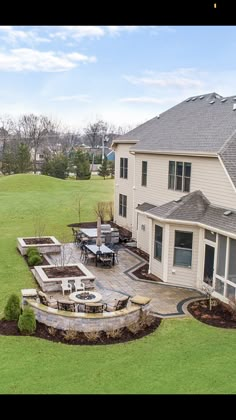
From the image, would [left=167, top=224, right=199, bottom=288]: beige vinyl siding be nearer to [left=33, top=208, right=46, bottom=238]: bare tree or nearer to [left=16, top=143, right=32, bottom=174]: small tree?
[left=33, top=208, right=46, bottom=238]: bare tree

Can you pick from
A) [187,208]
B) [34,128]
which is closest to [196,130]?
[187,208]

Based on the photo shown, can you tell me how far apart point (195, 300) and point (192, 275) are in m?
1.47

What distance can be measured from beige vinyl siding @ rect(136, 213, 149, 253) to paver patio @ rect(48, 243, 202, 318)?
177 centimetres

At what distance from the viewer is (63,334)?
10.4m

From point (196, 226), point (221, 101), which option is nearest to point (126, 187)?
point (221, 101)

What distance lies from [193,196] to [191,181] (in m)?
0.83

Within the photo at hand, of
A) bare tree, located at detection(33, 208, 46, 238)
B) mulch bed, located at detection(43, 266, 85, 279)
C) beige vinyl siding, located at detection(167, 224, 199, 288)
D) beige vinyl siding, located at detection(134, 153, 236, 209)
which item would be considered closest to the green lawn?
mulch bed, located at detection(43, 266, 85, 279)

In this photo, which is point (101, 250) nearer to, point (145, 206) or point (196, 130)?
point (145, 206)

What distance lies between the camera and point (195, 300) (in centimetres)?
1352

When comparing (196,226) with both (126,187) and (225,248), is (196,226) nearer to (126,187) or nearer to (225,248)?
(225,248)

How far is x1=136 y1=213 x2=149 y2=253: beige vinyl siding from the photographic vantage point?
1977 centimetres
